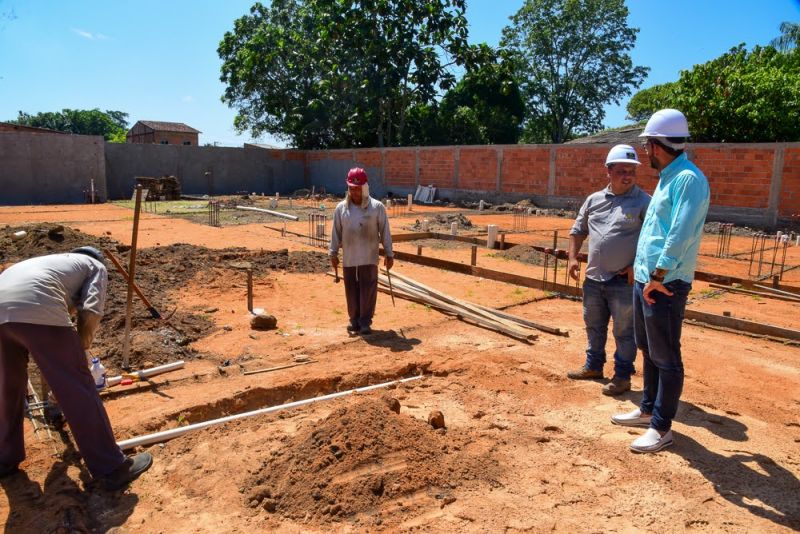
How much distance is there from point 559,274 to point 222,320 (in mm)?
6089

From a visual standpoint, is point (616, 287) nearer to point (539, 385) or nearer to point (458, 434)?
point (539, 385)

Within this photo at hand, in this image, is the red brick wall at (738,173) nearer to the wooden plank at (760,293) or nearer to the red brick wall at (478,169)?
the red brick wall at (478,169)

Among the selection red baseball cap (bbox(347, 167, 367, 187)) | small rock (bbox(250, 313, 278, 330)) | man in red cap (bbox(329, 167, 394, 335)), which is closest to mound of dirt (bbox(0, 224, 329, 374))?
small rock (bbox(250, 313, 278, 330))

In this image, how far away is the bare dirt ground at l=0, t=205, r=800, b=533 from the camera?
3176mm

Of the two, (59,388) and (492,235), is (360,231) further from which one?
(492,235)

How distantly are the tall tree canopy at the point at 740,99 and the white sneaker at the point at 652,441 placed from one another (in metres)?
19.2

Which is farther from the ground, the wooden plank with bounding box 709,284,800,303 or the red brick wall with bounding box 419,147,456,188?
the red brick wall with bounding box 419,147,456,188

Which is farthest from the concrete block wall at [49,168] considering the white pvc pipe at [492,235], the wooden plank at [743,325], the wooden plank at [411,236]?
the wooden plank at [743,325]

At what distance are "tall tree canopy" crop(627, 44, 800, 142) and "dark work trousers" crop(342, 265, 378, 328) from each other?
714 inches

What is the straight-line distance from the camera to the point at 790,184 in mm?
16406

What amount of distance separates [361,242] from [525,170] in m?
18.9

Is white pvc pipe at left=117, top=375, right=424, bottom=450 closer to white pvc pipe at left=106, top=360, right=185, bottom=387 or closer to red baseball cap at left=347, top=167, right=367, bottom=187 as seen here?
Answer: white pvc pipe at left=106, top=360, right=185, bottom=387

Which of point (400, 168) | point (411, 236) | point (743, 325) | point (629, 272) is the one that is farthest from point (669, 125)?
point (400, 168)

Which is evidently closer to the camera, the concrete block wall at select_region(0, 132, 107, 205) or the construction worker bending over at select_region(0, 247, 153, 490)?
the construction worker bending over at select_region(0, 247, 153, 490)
